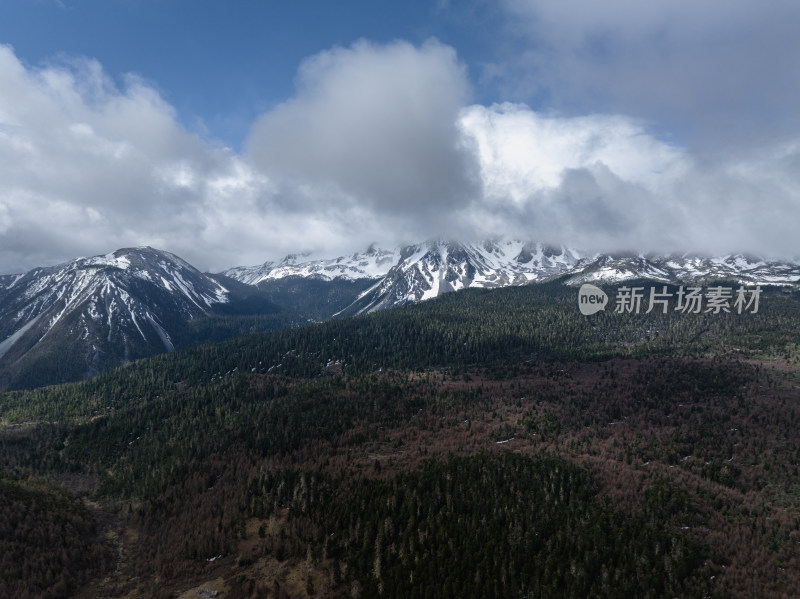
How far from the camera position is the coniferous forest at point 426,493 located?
56594 millimetres

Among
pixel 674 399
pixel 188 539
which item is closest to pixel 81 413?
pixel 188 539

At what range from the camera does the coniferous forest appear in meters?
56.6

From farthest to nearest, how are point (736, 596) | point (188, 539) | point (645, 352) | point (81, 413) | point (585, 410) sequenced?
1. point (645, 352)
2. point (81, 413)
3. point (585, 410)
4. point (188, 539)
5. point (736, 596)

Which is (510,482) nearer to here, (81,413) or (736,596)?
(736,596)

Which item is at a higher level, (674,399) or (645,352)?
(645,352)

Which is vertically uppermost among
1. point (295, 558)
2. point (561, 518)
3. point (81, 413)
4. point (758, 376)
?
point (758, 376)

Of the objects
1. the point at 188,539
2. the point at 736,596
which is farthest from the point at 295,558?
the point at 736,596

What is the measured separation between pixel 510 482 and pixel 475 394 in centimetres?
7529

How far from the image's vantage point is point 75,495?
10081cm

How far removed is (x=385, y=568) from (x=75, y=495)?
9098cm

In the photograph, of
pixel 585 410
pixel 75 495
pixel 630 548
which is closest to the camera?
pixel 630 548

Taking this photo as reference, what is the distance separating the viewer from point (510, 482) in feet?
260

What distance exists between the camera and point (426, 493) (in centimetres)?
7725

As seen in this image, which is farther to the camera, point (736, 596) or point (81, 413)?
point (81, 413)
